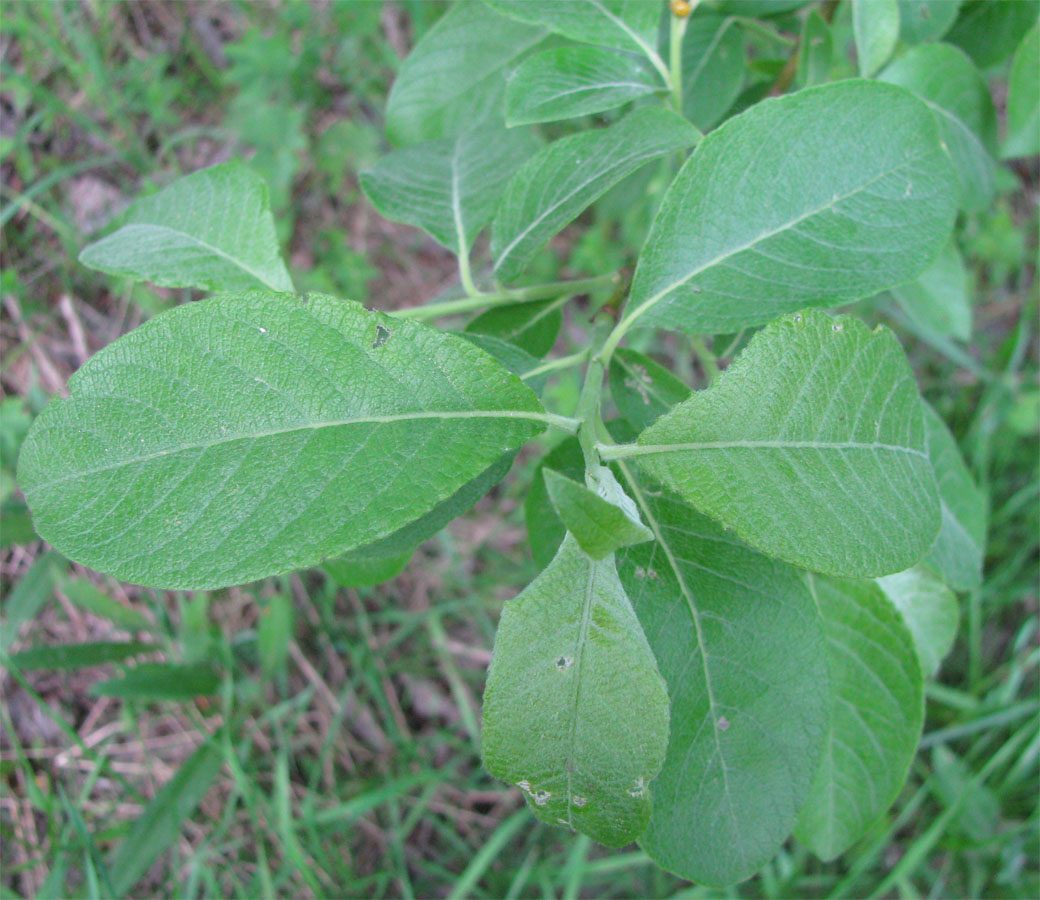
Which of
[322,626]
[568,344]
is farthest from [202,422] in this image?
[568,344]

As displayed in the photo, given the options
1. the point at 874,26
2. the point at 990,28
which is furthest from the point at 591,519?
the point at 990,28

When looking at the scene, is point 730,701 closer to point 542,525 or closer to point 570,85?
point 542,525

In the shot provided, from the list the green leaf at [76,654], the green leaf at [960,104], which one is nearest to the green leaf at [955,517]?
the green leaf at [960,104]

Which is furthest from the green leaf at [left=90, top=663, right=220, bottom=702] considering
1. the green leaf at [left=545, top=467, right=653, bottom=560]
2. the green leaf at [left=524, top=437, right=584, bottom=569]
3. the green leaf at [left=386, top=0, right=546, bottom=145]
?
the green leaf at [left=545, top=467, right=653, bottom=560]

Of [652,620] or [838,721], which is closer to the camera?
[652,620]

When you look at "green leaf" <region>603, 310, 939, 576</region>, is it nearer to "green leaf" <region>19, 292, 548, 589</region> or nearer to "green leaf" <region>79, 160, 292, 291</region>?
"green leaf" <region>19, 292, 548, 589</region>

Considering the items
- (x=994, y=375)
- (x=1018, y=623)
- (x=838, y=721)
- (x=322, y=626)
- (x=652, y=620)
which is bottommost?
(x=1018, y=623)

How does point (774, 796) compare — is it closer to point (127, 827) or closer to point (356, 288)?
point (127, 827)
